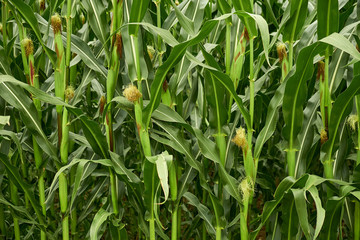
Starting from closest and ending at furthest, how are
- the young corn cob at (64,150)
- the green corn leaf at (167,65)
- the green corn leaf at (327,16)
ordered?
the green corn leaf at (167,65)
the green corn leaf at (327,16)
the young corn cob at (64,150)

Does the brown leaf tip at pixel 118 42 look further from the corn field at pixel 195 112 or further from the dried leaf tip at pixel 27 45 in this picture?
the dried leaf tip at pixel 27 45

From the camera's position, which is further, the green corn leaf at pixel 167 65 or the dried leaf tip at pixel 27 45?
the dried leaf tip at pixel 27 45

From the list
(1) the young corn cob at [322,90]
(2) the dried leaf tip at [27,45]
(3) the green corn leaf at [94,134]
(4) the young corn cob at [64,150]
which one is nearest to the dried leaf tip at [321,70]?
(1) the young corn cob at [322,90]

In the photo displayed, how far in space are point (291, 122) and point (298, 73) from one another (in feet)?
0.63

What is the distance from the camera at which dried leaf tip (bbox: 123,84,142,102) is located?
1.35m

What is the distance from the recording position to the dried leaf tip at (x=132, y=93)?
1.35 meters

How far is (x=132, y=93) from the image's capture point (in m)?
1.36

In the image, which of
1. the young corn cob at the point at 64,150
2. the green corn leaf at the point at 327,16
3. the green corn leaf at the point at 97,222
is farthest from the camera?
the young corn cob at the point at 64,150

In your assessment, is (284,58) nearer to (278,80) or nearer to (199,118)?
(199,118)

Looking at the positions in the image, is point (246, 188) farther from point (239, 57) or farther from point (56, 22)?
point (56, 22)

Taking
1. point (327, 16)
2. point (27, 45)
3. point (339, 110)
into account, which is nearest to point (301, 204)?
point (339, 110)

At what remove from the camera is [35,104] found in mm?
1638

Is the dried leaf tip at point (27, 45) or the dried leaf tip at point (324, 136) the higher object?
the dried leaf tip at point (27, 45)

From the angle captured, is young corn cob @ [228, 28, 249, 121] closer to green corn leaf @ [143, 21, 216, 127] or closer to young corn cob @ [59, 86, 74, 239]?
green corn leaf @ [143, 21, 216, 127]
